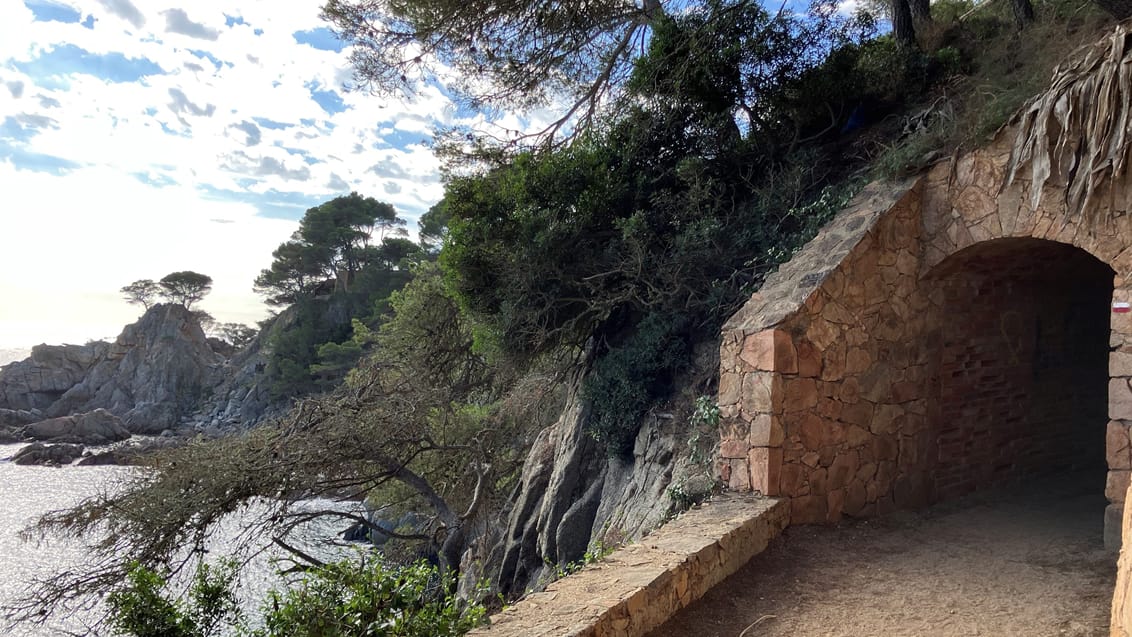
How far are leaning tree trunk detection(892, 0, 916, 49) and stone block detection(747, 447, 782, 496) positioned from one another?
16.5ft

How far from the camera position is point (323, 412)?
766 centimetres

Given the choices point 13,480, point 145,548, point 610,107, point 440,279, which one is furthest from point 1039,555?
point 13,480

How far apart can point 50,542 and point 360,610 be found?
44.7 ft

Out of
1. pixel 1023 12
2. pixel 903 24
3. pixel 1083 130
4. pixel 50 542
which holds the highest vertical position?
pixel 903 24

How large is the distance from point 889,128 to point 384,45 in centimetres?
618

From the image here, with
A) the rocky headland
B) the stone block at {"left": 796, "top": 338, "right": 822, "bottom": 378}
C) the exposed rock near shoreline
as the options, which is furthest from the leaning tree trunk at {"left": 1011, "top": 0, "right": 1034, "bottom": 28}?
the exposed rock near shoreline

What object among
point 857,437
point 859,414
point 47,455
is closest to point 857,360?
point 859,414

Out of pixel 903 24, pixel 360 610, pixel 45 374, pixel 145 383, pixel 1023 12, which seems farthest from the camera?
pixel 45 374

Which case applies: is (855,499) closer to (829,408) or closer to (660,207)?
(829,408)

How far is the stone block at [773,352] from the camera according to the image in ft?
14.3

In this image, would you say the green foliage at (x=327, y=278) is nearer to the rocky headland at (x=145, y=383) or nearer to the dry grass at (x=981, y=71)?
the rocky headland at (x=145, y=383)

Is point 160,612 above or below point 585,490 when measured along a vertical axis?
above

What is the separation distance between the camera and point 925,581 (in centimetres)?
377

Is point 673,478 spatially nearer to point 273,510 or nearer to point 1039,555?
point 1039,555
